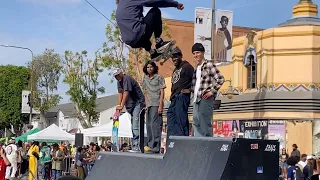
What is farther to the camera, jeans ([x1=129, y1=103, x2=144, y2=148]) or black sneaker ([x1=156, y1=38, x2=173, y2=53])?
jeans ([x1=129, y1=103, x2=144, y2=148])

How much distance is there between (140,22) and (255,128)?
18735mm

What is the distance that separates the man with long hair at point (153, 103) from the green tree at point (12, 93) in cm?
6547

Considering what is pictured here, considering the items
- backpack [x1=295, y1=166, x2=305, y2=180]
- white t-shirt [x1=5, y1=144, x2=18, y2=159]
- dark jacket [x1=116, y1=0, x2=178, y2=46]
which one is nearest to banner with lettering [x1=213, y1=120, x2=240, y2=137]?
white t-shirt [x1=5, y1=144, x2=18, y2=159]

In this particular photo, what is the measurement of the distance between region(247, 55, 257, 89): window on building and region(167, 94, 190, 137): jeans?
19237 mm

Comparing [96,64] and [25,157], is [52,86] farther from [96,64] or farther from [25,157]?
[25,157]

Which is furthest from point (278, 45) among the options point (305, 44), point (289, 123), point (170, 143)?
point (170, 143)

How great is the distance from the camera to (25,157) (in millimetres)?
25969

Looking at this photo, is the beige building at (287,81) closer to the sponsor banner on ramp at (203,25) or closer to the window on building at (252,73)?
the window on building at (252,73)

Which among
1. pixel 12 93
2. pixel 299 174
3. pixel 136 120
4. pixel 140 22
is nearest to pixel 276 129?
pixel 299 174

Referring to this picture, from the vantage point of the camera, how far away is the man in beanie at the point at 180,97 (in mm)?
7785

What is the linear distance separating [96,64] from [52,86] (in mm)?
Answer: 17422

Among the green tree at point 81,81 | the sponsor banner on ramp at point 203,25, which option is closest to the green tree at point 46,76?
the green tree at point 81,81

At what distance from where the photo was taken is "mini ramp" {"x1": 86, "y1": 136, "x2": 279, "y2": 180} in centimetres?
517

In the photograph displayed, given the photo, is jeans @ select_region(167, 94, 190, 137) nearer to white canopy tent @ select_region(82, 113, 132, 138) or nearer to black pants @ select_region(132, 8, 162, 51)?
black pants @ select_region(132, 8, 162, 51)
